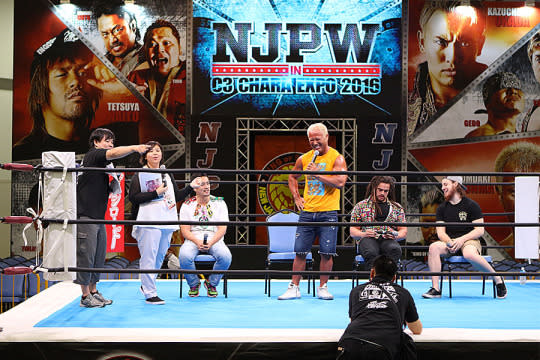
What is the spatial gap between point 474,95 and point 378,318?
8539 millimetres

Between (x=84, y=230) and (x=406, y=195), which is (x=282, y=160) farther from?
(x=84, y=230)

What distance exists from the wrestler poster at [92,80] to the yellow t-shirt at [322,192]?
6.12 metres

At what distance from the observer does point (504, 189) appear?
10844 mm

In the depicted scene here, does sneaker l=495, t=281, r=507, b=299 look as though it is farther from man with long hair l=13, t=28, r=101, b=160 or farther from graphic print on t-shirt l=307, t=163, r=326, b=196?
man with long hair l=13, t=28, r=101, b=160

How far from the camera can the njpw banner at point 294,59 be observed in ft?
35.2

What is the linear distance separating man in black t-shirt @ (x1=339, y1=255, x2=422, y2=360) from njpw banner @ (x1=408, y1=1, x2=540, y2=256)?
762cm

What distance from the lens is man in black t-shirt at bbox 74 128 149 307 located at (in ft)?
13.9

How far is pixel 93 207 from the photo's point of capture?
4328 millimetres

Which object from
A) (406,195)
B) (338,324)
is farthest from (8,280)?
(406,195)

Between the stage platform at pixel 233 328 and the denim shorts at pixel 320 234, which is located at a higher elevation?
the denim shorts at pixel 320 234

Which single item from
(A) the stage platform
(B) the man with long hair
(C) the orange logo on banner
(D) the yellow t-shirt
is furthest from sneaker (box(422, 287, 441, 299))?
(B) the man with long hair

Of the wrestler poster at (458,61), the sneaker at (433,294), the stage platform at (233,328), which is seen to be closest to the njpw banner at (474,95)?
the wrestler poster at (458,61)

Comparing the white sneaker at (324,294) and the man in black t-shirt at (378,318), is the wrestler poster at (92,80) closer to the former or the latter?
the white sneaker at (324,294)

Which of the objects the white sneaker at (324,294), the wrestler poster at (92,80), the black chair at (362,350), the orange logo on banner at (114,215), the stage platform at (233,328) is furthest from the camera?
the wrestler poster at (92,80)
